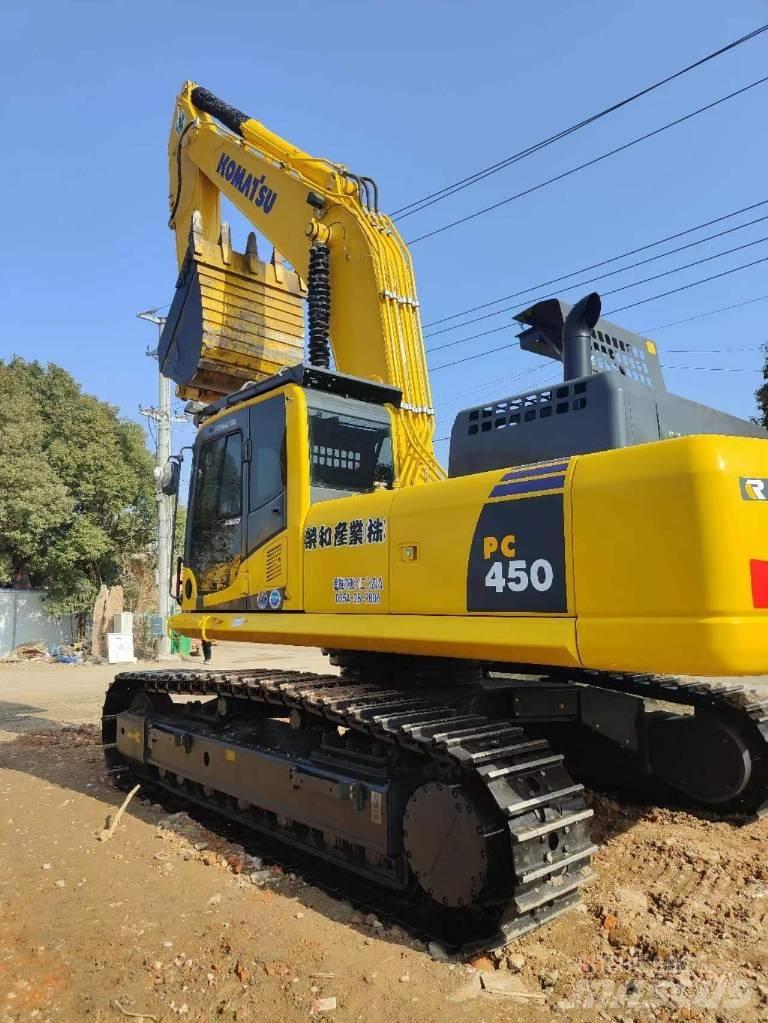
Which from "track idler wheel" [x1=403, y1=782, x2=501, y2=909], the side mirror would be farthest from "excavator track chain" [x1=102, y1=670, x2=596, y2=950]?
the side mirror

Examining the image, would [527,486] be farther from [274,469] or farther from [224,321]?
[224,321]

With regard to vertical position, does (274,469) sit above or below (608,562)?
above

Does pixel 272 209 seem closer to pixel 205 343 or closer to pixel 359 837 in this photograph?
pixel 205 343

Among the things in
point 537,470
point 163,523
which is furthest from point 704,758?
point 163,523

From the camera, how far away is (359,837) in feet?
13.6

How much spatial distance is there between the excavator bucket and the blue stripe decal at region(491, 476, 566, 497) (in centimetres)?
431

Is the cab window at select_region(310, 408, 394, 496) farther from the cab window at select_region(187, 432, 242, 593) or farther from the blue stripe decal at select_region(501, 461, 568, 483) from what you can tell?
the blue stripe decal at select_region(501, 461, 568, 483)

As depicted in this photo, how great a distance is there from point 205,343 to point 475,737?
4805 millimetres

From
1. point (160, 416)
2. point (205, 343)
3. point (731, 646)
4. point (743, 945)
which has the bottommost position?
point (743, 945)

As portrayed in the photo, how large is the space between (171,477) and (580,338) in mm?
3466

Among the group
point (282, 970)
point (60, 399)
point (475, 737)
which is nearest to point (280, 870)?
point (282, 970)

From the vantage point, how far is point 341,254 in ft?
21.7

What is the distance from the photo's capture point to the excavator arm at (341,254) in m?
6.09

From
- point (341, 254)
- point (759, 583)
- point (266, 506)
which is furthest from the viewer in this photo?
point (341, 254)
